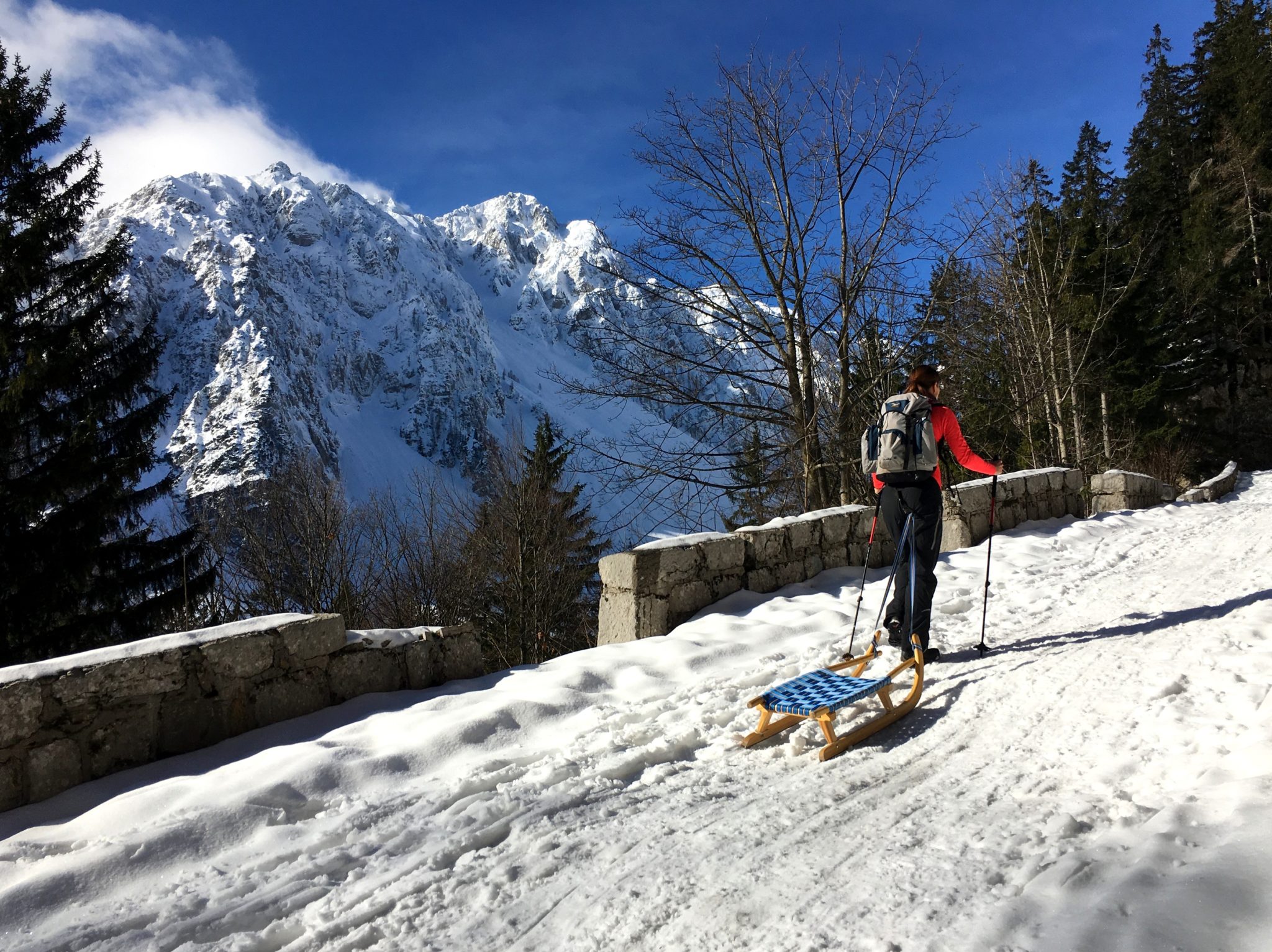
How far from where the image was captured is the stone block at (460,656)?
455 centimetres

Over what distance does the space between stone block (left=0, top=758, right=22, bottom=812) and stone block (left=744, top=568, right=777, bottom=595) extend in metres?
5.04

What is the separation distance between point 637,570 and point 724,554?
3.10 ft

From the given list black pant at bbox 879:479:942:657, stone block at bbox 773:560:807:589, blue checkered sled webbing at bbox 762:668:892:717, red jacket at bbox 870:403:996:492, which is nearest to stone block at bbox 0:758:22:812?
blue checkered sled webbing at bbox 762:668:892:717

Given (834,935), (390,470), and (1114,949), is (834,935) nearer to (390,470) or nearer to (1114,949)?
(1114,949)

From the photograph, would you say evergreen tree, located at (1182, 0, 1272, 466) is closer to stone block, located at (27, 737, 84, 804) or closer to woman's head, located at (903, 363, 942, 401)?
woman's head, located at (903, 363, 942, 401)

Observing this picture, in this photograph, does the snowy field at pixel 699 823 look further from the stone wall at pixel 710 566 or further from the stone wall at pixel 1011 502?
the stone wall at pixel 1011 502

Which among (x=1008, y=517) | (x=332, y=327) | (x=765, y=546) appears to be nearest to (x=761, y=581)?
(x=765, y=546)

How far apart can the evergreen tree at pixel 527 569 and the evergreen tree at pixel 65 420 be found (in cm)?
705

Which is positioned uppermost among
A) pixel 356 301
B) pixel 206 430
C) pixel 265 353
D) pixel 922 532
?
pixel 356 301

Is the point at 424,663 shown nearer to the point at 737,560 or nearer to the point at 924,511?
the point at 737,560

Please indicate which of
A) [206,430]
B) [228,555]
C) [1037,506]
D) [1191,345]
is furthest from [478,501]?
[206,430]

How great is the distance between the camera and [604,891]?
2199mm

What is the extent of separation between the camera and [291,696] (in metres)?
3.87

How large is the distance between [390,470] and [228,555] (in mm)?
86403
